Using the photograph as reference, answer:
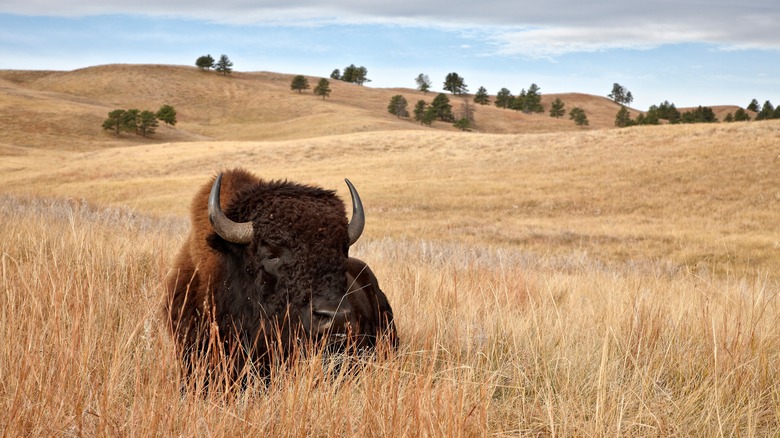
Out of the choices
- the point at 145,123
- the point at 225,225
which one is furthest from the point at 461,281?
the point at 145,123

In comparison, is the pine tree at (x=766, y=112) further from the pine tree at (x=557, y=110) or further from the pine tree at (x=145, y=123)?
the pine tree at (x=145, y=123)

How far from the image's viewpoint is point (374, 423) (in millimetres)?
2912

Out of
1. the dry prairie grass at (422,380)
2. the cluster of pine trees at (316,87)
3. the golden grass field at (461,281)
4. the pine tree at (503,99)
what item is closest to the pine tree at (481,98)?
the pine tree at (503,99)

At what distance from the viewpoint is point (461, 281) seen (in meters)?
7.79

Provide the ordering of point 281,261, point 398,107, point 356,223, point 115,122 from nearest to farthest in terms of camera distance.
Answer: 1. point 281,261
2. point 356,223
3. point 115,122
4. point 398,107

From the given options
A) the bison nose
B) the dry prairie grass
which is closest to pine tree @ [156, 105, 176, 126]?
the dry prairie grass

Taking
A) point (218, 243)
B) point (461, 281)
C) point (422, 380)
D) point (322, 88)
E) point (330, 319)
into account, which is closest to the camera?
point (422, 380)

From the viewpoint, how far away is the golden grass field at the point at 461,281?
295cm

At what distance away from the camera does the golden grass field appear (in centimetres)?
295

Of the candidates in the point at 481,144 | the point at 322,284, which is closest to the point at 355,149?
the point at 481,144

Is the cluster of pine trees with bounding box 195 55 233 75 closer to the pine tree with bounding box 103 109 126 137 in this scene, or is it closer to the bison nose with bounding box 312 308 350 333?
the pine tree with bounding box 103 109 126 137

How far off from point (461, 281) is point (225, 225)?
414cm

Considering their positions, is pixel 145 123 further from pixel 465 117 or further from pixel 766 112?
pixel 766 112

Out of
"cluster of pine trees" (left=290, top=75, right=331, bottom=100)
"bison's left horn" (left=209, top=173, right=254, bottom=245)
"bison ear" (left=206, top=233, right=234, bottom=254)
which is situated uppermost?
"cluster of pine trees" (left=290, top=75, right=331, bottom=100)
